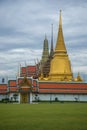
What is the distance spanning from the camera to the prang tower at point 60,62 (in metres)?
77.7

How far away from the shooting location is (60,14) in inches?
3118

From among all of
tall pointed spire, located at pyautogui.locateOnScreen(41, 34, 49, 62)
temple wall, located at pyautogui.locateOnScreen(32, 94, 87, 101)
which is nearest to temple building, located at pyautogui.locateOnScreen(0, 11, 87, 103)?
temple wall, located at pyautogui.locateOnScreen(32, 94, 87, 101)

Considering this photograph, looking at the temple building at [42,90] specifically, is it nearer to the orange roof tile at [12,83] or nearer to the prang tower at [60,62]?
the orange roof tile at [12,83]

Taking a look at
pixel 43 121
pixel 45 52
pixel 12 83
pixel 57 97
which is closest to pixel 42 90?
pixel 57 97

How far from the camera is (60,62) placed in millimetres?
78812

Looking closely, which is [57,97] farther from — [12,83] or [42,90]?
[12,83]

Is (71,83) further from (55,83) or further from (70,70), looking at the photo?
(70,70)

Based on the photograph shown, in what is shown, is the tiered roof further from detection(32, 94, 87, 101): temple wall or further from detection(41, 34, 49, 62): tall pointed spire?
detection(41, 34, 49, 62): tall pointed spire

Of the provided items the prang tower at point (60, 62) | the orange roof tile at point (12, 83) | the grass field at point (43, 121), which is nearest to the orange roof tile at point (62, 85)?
the orange roof tile at point (12, 83)

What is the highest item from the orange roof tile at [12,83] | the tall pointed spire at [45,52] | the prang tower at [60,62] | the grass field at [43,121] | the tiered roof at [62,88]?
the tall pointed spire at [45,52]

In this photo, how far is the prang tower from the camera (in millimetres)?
77688

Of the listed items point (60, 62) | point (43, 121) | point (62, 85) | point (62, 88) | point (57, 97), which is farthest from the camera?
point (60, 62)

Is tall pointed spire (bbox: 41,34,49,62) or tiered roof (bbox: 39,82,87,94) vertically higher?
tall pointed spire (bbox: 41,34,49,62)

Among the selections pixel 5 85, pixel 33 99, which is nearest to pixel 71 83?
pixel 33 99
